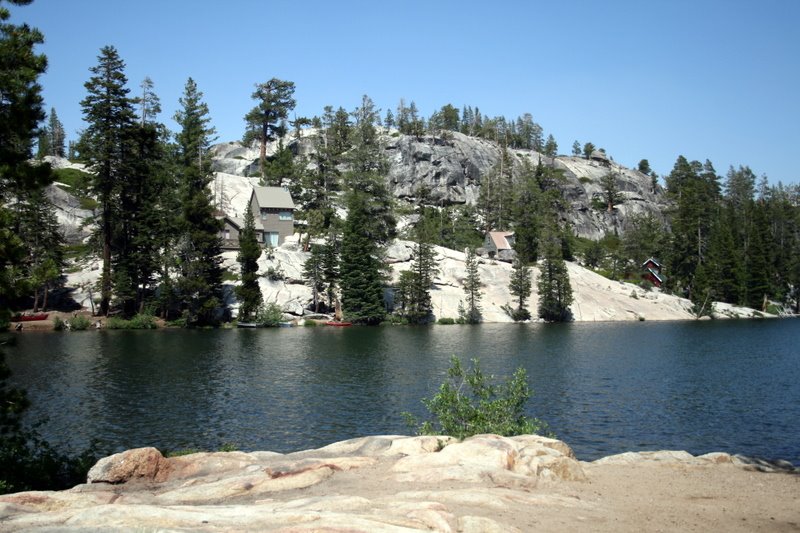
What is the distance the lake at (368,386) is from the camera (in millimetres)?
27922

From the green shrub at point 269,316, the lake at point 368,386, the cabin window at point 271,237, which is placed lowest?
the lake at point 368,386

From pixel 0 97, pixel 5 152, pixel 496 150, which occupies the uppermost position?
pixel 496 150

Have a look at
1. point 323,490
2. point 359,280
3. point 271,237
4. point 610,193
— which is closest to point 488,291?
point 359,280

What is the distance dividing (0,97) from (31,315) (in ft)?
215

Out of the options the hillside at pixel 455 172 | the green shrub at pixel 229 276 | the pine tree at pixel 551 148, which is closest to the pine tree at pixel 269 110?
the hillside at pixel 455 172

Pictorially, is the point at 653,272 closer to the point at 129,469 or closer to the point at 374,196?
the point at 374,196

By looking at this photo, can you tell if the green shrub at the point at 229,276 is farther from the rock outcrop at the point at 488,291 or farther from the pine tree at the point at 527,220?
the pine tree at the point at 527,220

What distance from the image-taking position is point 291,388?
38719 millimetres

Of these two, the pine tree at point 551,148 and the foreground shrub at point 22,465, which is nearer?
the foreground shrub at point 22,465

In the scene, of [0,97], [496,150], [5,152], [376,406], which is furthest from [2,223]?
[496,150]

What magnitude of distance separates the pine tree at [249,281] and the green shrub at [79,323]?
17.7 metres

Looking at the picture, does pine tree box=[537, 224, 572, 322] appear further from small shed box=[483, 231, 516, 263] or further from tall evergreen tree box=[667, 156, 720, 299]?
tall evergreen tree box=[667, 156, 720, 299]

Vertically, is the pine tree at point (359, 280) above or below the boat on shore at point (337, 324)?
above

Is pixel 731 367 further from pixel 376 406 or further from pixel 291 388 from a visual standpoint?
pixel 291 388
